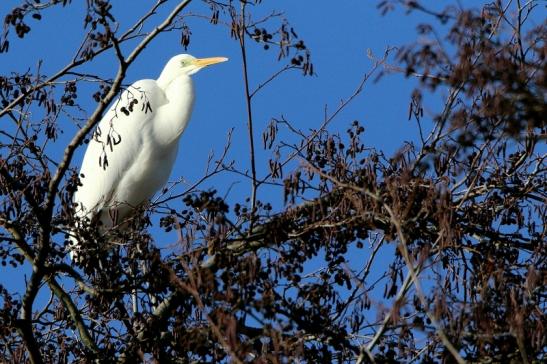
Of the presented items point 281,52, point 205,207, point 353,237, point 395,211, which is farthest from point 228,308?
point 281,52

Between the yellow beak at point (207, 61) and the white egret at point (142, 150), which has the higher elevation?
the yellow beak at point (207, 61)

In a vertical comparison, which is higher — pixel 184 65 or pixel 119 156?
pixel 184 65

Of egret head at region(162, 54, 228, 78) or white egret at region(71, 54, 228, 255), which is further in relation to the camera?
egret head at region(162, 54, 228, 78)

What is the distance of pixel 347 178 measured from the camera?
5.59m

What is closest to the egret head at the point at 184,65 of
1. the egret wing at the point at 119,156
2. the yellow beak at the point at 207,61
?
the yellow beak at the point at 207,61

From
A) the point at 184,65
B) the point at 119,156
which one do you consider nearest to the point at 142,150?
the point at 119,156

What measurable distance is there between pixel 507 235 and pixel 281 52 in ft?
4.81

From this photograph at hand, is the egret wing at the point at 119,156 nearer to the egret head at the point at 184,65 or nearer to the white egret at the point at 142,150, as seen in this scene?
the white egret at the point at 142,150

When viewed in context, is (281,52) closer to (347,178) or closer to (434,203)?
(347,178)

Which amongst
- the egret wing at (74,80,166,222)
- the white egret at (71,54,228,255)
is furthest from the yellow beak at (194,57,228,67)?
the egret wing at (74,80,166,222)

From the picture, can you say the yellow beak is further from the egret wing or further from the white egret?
the egret wing

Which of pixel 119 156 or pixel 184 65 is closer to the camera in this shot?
pixel 119 156

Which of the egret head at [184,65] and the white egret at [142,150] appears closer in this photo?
the white egret at [142,150]

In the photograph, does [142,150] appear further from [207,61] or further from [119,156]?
[207,61]
